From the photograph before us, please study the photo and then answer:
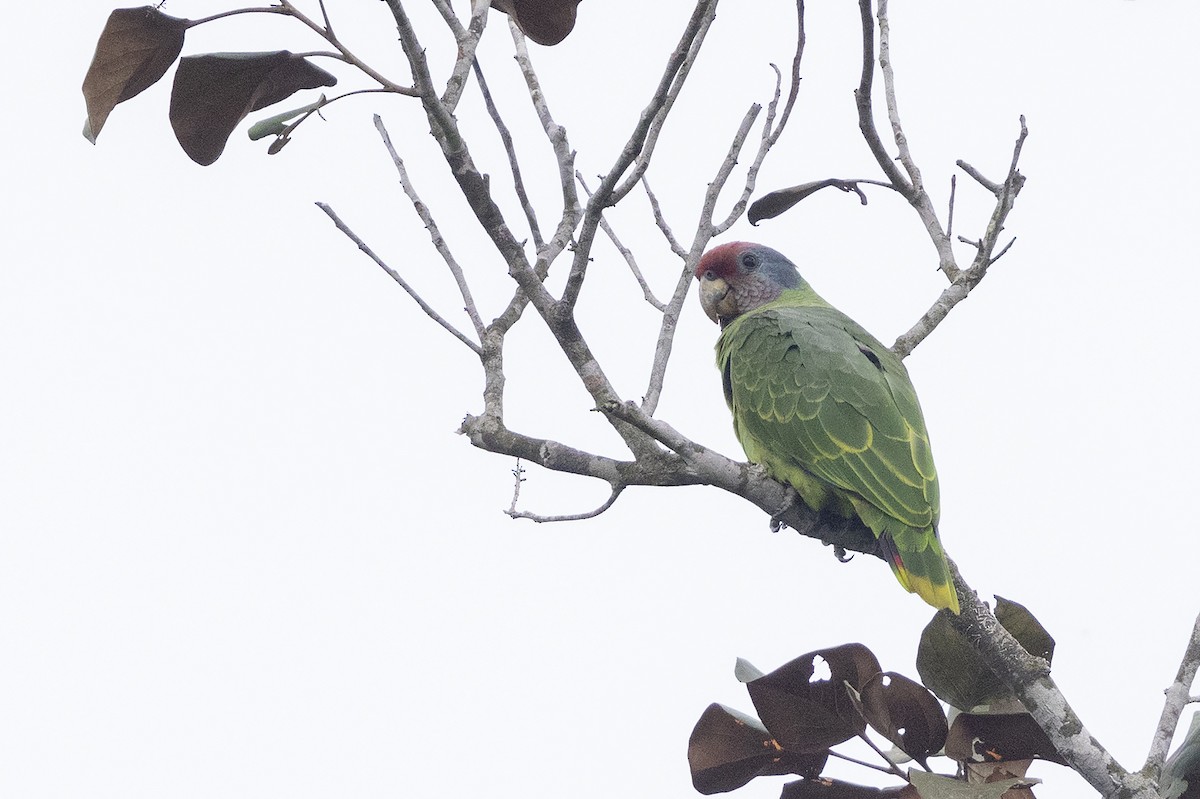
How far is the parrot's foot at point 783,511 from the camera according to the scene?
2.63 meters

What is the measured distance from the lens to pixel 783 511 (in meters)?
2.64

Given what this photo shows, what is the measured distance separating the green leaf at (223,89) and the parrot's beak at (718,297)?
79.5 inches

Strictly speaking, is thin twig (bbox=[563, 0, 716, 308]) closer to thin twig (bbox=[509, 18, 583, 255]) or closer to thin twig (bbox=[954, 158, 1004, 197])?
thin twig (bbox=[509, 18, 583, 255])

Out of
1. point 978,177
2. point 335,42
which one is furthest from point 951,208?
point 335,42

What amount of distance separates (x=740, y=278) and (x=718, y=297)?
0.31 ft

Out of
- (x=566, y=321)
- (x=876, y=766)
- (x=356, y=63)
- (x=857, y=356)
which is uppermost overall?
(x=857, y=356)

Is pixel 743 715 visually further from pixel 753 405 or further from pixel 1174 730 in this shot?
pixel 753 405

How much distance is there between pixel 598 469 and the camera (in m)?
2.09

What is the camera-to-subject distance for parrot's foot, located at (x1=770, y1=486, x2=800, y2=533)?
2.63 meters

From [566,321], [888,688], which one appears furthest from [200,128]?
[888,688]

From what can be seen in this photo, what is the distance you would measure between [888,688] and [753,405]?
1.20 metres

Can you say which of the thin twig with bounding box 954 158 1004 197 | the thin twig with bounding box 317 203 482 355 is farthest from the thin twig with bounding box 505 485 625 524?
the thin twig with bounding box 954 158 1004 197

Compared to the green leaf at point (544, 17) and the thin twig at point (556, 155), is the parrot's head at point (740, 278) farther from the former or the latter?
the green leaf at point (544, 17)

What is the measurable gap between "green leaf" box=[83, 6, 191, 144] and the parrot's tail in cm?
171
